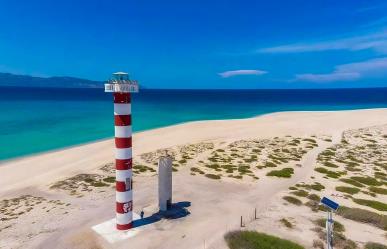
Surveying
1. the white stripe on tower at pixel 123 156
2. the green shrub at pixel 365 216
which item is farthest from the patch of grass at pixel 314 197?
the white stripe on tower at pixel 123 156

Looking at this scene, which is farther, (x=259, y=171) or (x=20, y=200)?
(x=259, y=171)

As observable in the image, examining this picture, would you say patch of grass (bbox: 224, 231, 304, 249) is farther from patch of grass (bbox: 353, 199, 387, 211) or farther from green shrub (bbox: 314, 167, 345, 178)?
green shrub (bbox: 314, 167, 345, 178)

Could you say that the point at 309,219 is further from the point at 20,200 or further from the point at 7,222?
the point at 20,200

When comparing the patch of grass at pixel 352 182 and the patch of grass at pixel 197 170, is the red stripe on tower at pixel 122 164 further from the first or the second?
the patch of grass at pixel 352 182

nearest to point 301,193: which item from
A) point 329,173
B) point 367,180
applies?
point 329,173

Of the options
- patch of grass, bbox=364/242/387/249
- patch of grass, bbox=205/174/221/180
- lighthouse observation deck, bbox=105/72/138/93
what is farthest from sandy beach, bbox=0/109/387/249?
lighthouse observation deck, bbox=105/72/138/93

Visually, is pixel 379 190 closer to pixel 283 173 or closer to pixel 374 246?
pixel 283 173

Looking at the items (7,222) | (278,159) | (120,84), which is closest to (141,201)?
(7,222)
